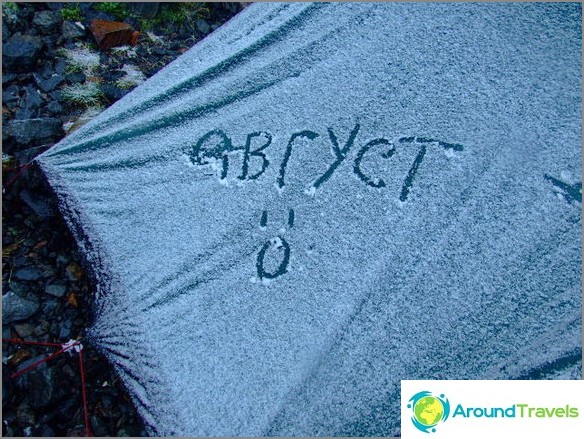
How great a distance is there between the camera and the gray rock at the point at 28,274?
4.80ft

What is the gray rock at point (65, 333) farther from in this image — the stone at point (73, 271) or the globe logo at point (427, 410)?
the globe logo at point (427, 410)

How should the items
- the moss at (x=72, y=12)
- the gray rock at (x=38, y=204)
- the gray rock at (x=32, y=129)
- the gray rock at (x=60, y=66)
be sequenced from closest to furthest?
the gray rock at (x=38, y=204), the gray rock at (x=32, y=129), the gray rock at (x=60, y=66), the moss at (x=72, y=12)

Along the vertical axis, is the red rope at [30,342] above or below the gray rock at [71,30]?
below

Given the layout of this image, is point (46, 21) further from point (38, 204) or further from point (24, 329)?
point (24, 329)

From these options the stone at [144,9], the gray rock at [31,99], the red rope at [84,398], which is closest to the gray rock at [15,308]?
the red rope at [84,398]

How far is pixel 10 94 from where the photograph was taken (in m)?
1.80

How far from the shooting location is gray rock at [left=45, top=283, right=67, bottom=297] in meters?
1.45

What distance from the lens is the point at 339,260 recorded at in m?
1.14

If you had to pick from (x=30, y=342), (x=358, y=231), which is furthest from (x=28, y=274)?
(x=358, y=231)

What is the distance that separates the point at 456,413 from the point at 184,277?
0.68m

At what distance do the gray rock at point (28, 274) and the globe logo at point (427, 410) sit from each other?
1.08 metres

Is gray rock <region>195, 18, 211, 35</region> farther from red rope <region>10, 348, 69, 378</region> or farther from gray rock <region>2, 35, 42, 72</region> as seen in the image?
red rope <region>10, 348, 69, 378</region>

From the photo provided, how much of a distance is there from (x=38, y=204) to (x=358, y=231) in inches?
39.2

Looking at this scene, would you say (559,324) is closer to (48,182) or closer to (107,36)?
(48,182)
